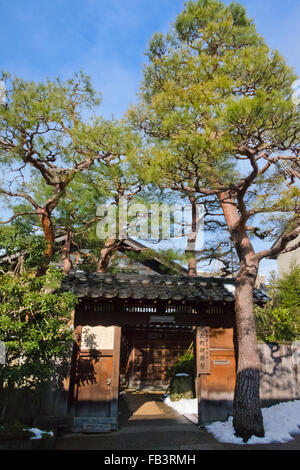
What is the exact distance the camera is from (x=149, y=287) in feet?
30.1

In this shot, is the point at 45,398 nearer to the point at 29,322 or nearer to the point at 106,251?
the point at 29,322

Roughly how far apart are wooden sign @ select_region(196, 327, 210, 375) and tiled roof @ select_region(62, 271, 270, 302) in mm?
1083

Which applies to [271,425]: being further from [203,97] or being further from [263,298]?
[203,97]

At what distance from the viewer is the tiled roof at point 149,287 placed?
8219 mm

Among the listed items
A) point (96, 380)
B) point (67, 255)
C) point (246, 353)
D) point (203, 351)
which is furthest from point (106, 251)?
point (246, 353)

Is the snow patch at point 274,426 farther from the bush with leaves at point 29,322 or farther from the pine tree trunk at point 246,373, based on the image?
the bush with leaves at point 29,322

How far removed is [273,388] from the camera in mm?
8836

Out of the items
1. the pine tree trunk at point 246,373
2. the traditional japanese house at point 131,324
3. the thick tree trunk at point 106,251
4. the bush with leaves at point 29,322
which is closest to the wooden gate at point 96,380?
the traditional japanese house at point 131,324

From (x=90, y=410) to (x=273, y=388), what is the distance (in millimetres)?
5059

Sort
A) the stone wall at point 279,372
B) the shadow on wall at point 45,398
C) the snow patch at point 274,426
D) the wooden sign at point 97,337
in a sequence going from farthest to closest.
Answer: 1. the stone wall at point 279,372
2. the wooden sign at point 97,337
3. the shadow on wall at point 45,398
4. the snow patch at point 274,426

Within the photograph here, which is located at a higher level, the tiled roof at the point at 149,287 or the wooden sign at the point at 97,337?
the tiled roof at the point at 149,287

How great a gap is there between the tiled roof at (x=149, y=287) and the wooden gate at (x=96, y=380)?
1.09 m

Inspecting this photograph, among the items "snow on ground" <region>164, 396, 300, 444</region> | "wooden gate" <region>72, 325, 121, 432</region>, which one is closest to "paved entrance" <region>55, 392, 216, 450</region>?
"snow on ground" <region>164, 396, 300, 444</region>

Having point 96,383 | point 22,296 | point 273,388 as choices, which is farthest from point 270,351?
point 22,296
